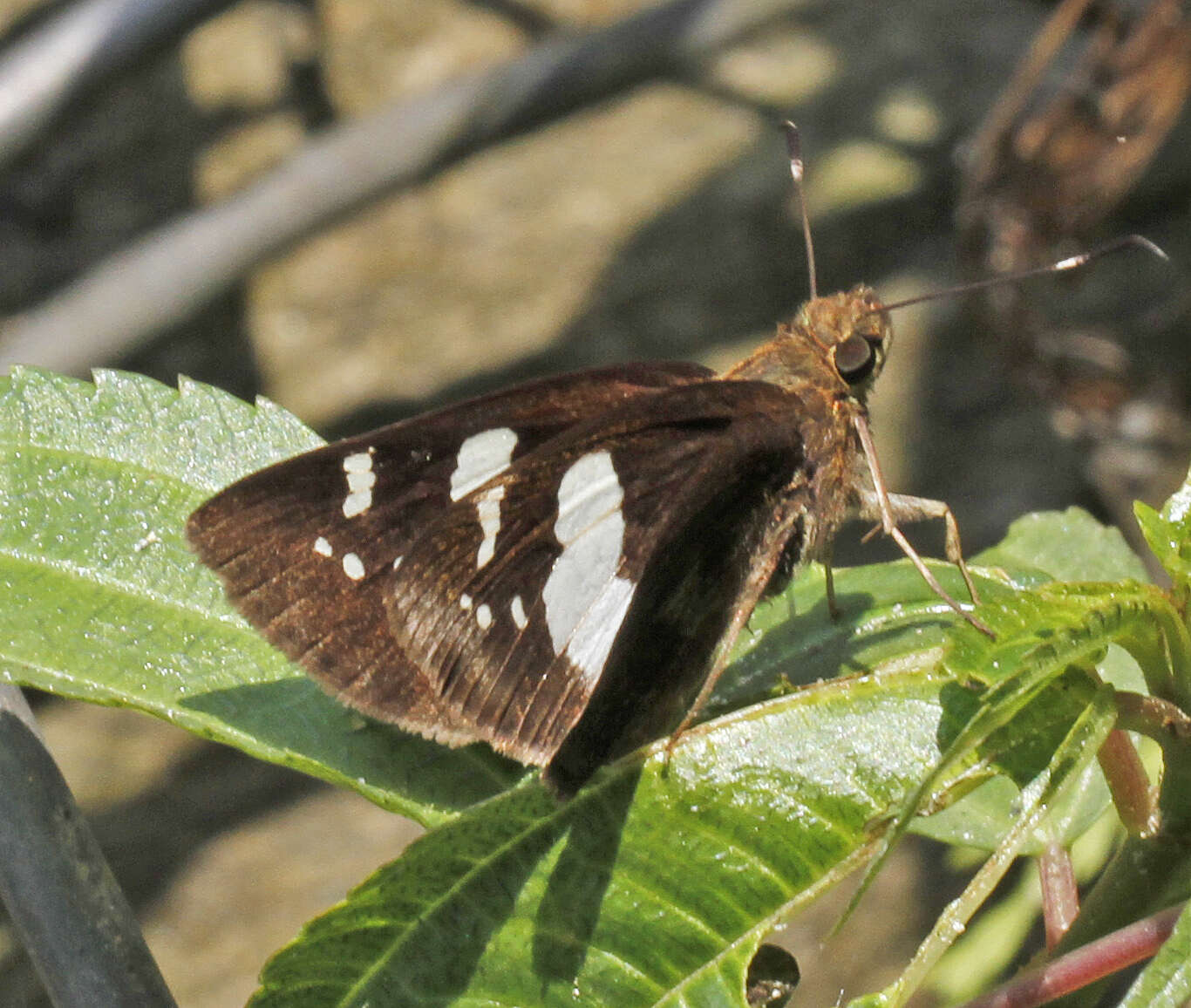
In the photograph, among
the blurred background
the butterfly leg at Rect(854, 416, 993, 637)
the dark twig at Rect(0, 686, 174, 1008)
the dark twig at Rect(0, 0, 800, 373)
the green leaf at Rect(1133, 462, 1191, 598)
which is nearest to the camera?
the dark twig at Rect(0, 686, 174, 1008)

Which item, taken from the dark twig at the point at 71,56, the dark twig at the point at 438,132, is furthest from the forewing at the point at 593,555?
the dark twig at the point at 438,132

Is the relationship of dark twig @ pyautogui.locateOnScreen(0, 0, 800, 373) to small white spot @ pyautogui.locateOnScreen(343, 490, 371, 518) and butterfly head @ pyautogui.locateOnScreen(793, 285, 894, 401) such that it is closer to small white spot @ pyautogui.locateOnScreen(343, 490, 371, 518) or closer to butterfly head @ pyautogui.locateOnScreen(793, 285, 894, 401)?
butterfly head @ pyautogui.locateOnScreen(793, 285, 894, 401)

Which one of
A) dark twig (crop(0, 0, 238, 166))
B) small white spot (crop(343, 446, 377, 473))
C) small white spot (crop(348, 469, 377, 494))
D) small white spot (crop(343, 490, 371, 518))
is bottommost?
small white spot (crop(343, 490, 371, 518))

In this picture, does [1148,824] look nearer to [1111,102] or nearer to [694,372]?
[694,372]

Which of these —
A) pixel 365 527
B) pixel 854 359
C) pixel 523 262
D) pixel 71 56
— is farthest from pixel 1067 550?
pixel 523 262

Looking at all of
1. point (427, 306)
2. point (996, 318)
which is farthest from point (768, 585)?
point (427, 306)

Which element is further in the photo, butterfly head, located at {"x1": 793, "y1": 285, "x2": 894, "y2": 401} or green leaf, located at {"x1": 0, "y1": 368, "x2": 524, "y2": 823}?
butterfly head, located at {"x1": 793, "y1": 285, "x2": 894, "y2": 401}

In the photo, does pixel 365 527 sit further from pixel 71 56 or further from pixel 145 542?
pixel 71 56

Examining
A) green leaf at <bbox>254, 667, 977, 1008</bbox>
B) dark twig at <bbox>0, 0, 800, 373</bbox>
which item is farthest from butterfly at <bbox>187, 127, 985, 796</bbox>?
dark twig at <bbox>0, 0, 800, 373</bbox>
